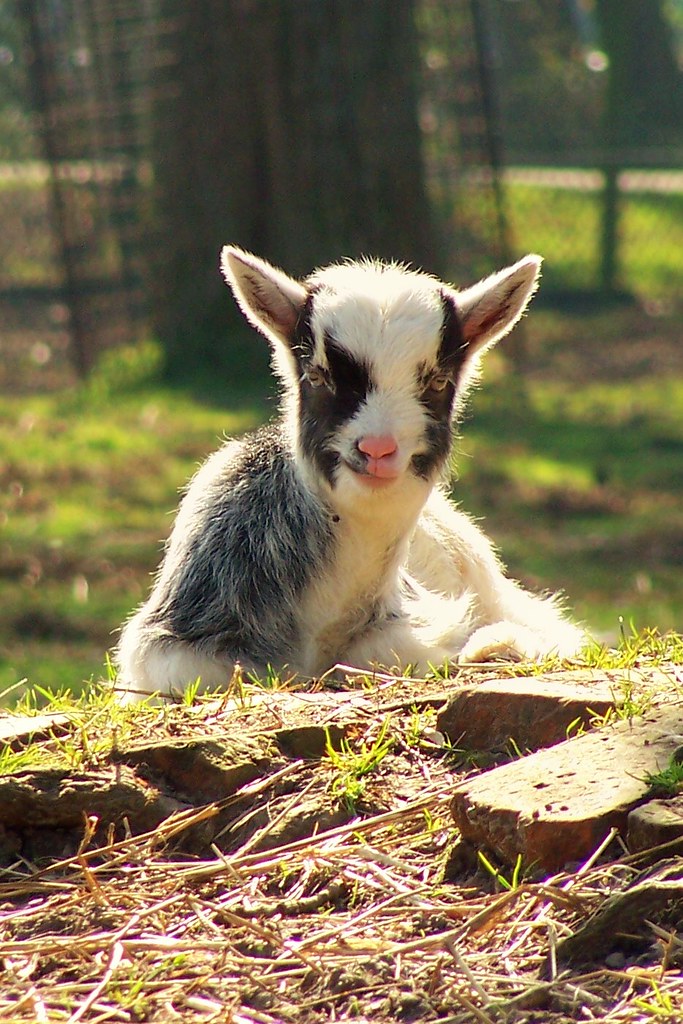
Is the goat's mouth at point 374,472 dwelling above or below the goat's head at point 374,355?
below

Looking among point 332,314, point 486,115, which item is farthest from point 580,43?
point 332,314

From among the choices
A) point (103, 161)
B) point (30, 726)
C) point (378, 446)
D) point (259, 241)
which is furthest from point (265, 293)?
point (103, 161)

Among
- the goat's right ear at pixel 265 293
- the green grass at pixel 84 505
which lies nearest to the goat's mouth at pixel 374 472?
the goat's right ear at pixel 265 293

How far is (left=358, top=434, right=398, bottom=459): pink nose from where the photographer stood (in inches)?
194

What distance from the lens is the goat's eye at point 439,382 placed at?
5304 millimetres

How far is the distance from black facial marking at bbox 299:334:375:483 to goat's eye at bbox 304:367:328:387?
17 millimetres

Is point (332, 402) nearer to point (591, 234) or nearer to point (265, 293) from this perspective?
point (265, 293)

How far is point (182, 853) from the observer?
370 cm

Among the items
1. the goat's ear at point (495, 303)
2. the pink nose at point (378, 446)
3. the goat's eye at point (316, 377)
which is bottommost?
the pink nose at point (378, 446)

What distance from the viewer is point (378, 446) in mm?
4918

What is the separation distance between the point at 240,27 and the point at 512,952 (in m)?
13.1

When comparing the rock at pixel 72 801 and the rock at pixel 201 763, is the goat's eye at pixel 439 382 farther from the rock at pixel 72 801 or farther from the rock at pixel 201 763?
the rock at pixel 72 801

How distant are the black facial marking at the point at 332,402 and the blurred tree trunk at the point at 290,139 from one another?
9362mm

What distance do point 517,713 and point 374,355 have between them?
1552mm
